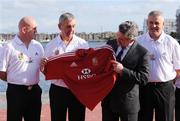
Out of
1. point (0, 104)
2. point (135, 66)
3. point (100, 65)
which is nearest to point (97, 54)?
point (100, 65)

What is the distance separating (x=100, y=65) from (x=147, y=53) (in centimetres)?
66

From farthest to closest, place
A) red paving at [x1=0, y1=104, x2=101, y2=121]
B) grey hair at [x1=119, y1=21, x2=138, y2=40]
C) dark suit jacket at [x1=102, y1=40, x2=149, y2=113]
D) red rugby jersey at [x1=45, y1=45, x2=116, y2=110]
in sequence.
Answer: red paving at [x1=0, y1=104, x2=101, y2=121]
red rugby jersey at [x1=45, y1=45, x2=116, y2=110]
dark suit jacket at [x1=102, y1=40, x2=149, y2=113]
grey hair at [x1=119, y1=21, x2=138, y2=40]

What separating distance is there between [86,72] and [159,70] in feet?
3.44

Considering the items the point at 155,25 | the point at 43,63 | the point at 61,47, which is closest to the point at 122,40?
the point at 155,25

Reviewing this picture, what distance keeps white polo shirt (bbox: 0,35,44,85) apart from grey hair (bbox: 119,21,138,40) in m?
1.35

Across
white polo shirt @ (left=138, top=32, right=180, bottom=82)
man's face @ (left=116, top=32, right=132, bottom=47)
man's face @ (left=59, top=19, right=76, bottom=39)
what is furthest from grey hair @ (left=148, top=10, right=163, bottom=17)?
man's face @ (left=59, top=19, right=76, bottom=39)

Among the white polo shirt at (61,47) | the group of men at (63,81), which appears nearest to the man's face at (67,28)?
the group of men at (63,81)

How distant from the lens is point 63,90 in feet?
22.7

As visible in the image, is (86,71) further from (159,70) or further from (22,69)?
(159,70)

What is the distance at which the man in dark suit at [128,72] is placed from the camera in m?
6.38

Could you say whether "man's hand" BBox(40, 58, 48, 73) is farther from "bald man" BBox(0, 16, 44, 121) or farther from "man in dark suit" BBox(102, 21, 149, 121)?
"man in dark suit" BBox(102, 21, 149, 121)

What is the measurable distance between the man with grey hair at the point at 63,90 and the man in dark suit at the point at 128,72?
0.59 metres

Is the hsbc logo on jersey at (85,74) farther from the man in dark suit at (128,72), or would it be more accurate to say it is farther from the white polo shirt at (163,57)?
the white polo shirt at (163,57)

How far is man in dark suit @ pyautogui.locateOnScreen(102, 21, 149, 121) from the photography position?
6.38 m
